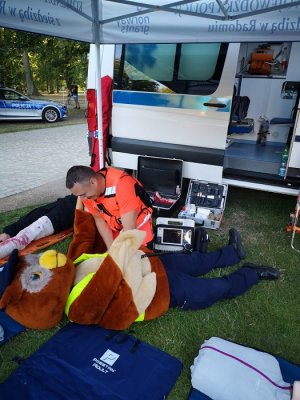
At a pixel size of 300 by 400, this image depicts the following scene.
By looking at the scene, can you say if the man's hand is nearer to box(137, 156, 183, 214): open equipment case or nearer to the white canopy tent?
box(137, 156, 183, 214): open equipment case

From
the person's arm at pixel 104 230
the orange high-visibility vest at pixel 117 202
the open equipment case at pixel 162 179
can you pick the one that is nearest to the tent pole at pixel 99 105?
the open equipment case at pixel 162 179

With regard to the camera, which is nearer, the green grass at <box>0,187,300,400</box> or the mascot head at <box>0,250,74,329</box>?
the mascot head at <box>0,250,74,329</box>

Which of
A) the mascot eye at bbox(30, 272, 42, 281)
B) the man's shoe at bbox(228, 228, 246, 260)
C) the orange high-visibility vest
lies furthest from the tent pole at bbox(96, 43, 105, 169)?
the mascot eye at bbox(30, 272, 42, 281)

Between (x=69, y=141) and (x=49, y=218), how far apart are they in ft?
22.4

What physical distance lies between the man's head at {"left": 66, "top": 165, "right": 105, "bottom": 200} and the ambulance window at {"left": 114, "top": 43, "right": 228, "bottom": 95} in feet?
6.04

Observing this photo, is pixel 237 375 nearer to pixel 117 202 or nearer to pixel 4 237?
pixel 117 202

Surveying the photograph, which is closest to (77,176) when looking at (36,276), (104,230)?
(104,230)

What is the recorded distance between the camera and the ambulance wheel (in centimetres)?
1389

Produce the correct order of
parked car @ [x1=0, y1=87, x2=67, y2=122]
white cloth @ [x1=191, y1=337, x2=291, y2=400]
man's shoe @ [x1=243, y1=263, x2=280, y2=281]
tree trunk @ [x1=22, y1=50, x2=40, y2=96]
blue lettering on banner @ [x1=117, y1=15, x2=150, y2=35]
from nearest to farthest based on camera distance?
white cloth @ [x1=191, y1=337, x2=291, y2=400] < man's shoe @ [x1=243, y1=263, x2=280, y2=281] < blue lettering on banner @ [x1=117, y1=15, x2=150, y2=35] < parked car @ [x1=0, y1=87, x2=67, y2=122] < tree trunk @ [x1=22, y1=50, x2=40, y2=96]

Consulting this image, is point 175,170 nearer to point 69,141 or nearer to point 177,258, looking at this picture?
point 177,258

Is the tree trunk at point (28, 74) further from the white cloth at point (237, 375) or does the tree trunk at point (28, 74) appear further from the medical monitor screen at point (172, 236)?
the white cloth at point (237, 375)

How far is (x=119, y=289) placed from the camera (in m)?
2.22

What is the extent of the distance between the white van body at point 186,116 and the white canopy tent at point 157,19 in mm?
582

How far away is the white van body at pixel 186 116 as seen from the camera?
375 centimetres
